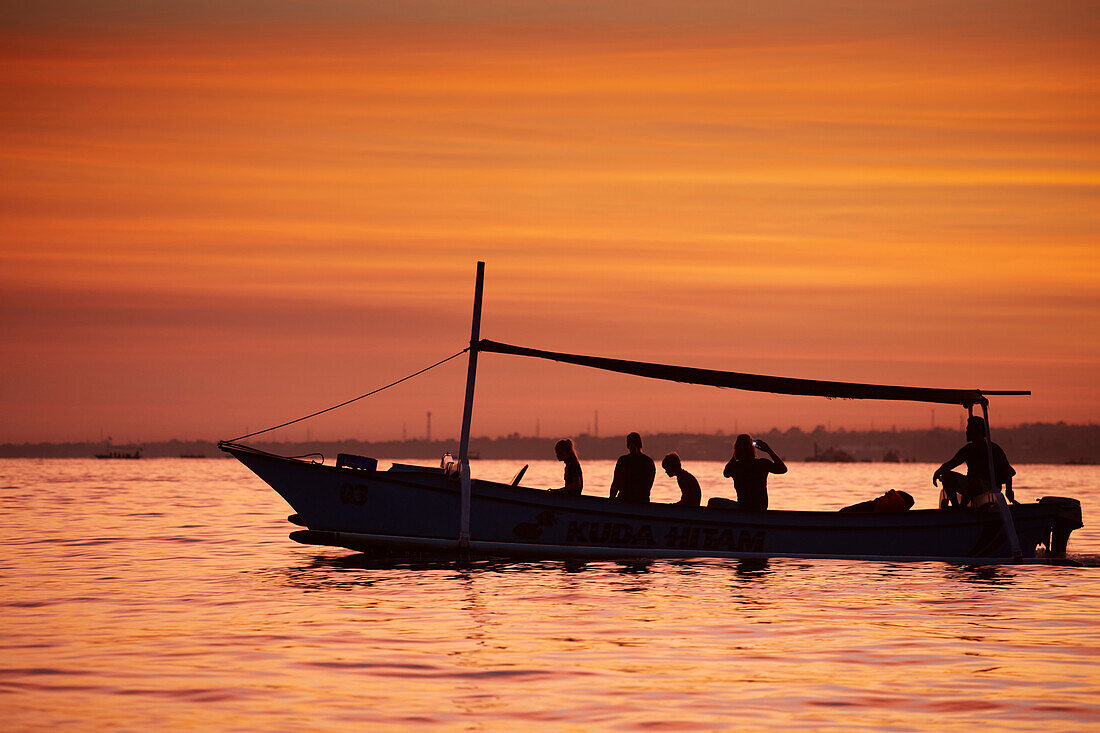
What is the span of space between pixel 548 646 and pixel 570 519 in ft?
26.3

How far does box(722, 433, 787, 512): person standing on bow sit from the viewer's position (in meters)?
21.9

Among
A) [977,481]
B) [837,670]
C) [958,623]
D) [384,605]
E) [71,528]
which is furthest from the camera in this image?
[71,528]

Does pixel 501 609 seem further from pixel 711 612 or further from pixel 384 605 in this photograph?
pixel 711 612

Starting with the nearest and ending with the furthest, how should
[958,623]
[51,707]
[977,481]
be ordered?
[51,707]
[958,623]
[977,481]

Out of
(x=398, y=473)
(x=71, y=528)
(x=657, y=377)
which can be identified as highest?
(x=657, y=377)

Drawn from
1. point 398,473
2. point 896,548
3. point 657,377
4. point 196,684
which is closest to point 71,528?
point 398,473

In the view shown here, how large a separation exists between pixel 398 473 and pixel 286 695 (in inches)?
422

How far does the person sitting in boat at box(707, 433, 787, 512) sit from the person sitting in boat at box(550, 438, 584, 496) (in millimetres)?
2534

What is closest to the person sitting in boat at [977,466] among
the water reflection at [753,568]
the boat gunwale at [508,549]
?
the boat gunwale at [508,549]

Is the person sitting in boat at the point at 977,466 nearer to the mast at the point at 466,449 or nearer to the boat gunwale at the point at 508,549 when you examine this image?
the boat gunwale at the point at 508,549

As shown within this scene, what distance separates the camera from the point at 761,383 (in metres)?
22.2

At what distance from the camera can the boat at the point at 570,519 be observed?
21.1m

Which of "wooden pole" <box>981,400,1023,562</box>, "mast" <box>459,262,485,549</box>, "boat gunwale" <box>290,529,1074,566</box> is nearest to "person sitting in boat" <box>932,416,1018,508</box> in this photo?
"wooden pole" <box>981,400,1023,562</box>

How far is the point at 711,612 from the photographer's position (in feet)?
53.4
